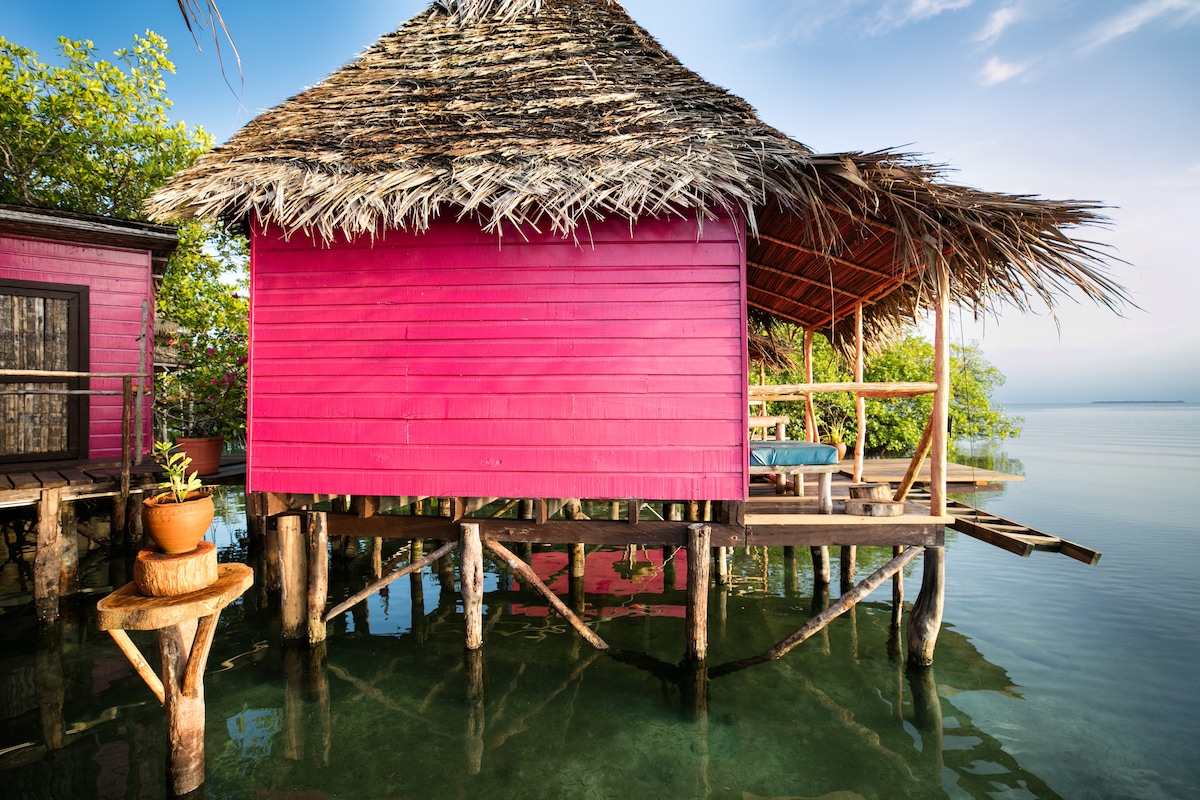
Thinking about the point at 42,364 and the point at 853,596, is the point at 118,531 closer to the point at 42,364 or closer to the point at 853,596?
the point at 42,364

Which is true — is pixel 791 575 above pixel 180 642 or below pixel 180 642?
below

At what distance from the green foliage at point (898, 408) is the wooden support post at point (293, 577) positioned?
12.7m

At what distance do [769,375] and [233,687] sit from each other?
463 inches

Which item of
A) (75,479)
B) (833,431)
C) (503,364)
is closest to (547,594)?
(503,364)

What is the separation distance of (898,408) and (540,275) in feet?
48.4

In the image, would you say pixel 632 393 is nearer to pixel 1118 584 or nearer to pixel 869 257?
pixel 869 257

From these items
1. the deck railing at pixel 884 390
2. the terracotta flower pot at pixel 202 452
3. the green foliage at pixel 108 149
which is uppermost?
the green foliage at pixel 108 149

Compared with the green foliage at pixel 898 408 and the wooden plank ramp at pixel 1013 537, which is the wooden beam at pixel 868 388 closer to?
the wooden plank ramp at pixel 1013 537

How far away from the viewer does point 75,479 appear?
6527 millimetres

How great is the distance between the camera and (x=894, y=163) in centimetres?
410

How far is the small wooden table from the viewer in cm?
271

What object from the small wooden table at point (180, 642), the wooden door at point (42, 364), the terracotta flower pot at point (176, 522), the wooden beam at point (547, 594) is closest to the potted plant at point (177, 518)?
the terracotta flower pot at point (176, 522)

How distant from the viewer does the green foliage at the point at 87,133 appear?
13.5 meters

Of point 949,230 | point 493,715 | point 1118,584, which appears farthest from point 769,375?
point 493,715
